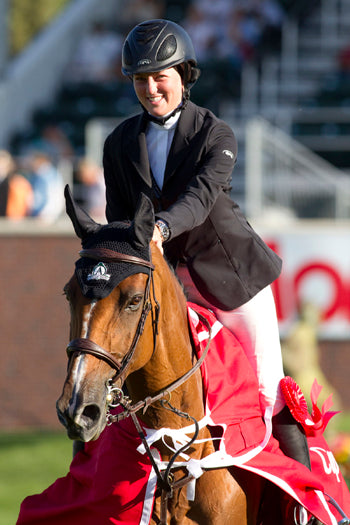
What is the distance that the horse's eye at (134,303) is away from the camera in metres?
3.36

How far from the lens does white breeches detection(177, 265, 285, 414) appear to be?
4.19m

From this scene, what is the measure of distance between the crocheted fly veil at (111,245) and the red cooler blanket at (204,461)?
2.14ft

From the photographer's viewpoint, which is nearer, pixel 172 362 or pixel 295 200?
pixel 172 362

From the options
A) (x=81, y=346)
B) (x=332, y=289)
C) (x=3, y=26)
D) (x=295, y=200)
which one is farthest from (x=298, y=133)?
(x=81, y=346)

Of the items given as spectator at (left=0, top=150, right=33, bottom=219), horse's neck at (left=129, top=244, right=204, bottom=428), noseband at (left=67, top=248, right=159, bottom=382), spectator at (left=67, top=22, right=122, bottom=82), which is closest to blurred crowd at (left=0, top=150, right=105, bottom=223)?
spectator at (left=0, top=150, right=33, bottom=219)

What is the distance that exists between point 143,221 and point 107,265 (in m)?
0.20

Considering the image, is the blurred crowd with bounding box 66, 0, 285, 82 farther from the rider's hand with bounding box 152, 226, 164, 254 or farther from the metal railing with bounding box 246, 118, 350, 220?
the rider's hand with bounding box 152, 226, 164, 254

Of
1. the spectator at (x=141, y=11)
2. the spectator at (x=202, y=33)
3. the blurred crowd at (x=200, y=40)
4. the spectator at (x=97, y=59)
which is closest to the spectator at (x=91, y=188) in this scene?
the blurred crowd at (x=200, y=40)

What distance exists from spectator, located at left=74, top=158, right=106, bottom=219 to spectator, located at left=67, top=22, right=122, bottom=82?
6.93 metres

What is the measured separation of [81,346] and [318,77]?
15087 mm

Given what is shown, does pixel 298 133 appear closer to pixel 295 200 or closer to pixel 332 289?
pixel 295 200

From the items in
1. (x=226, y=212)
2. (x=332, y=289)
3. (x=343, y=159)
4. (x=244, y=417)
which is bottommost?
(x=244, y=417)

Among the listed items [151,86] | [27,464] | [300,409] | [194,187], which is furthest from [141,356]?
[27,464]

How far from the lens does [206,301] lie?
422 cm
